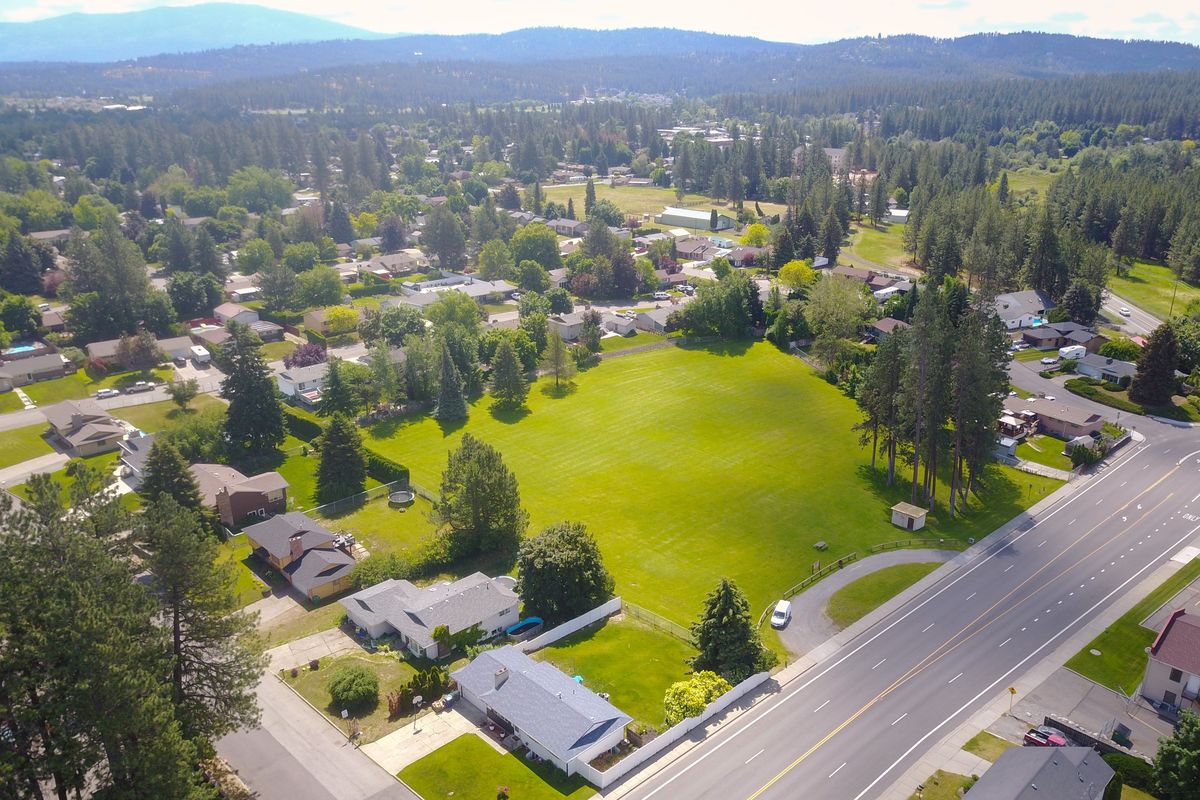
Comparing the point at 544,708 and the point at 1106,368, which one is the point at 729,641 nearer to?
the point at 544,708

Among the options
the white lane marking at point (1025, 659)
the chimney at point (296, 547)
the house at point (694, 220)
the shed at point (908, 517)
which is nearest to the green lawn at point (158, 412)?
the chimney at point (296, 547)

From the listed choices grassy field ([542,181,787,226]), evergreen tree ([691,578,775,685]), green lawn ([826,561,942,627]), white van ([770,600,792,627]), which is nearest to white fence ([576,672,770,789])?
evergreen tree ([691,578,775,685])

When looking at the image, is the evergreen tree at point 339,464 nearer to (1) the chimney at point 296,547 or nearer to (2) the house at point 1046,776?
(1) the chimney at point 296,547

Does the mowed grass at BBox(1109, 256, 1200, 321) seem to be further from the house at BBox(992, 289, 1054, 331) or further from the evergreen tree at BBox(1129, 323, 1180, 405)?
the evergreen tree at BBox(1129, 323, 1180, 405)

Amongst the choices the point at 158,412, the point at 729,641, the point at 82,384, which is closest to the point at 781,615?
the point at 729,641

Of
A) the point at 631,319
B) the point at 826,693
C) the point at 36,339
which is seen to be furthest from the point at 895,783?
the point at 36,339

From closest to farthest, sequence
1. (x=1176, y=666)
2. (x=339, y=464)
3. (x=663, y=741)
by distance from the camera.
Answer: (x=663, y=741), (x=1176, y=666), (x=339, y=464)
